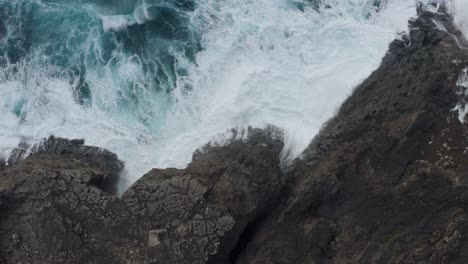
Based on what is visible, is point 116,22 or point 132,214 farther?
point 116,22

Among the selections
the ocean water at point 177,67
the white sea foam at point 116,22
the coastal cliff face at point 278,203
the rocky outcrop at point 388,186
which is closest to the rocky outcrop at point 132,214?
the coastal cliff face at point 278,203

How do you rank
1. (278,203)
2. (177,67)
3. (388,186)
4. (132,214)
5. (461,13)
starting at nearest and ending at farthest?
1. (388,186)
2. (132,214)
3. (278,203)
4. (461,13)
5. (177,67)

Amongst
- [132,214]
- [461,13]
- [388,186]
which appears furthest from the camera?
[461,13]

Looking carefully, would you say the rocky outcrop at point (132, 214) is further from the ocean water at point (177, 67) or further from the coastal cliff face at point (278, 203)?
the ocean water at point (177, 67)

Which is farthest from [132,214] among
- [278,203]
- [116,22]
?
[116,22]

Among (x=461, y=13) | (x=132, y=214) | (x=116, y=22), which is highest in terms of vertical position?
(x=116, y=22)

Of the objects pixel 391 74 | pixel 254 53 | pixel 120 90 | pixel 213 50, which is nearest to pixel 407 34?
pixel 391 74

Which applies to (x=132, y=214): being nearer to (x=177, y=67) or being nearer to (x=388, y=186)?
(x=177, y=67)

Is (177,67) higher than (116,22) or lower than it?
lower
